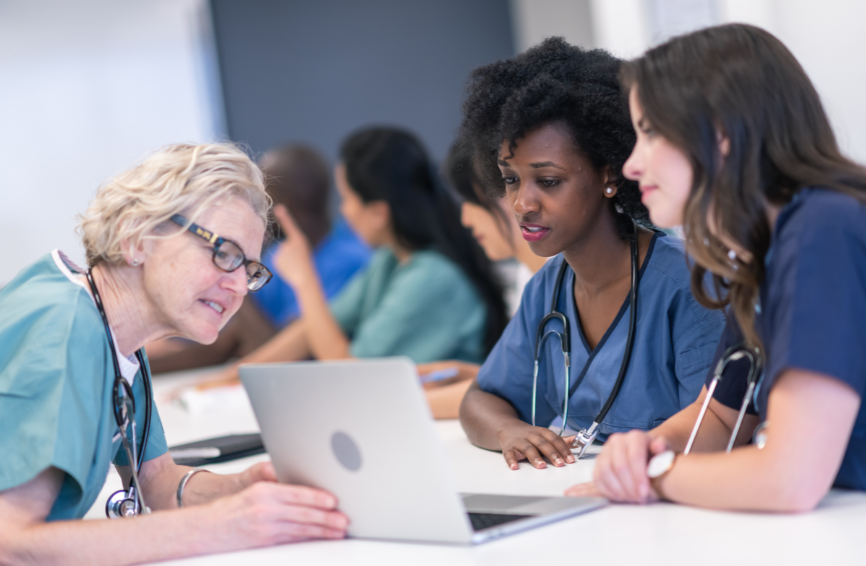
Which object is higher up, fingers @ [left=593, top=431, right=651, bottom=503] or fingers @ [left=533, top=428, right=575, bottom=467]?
fingers @ [left=593, top=431, right=651, bottom=503]

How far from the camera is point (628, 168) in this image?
1049 mm

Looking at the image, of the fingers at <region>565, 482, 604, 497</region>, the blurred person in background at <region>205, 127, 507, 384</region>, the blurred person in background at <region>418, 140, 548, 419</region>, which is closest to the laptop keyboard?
the fingers at <region>565, 482, 604, 497</region>

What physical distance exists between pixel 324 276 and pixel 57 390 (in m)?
2.87

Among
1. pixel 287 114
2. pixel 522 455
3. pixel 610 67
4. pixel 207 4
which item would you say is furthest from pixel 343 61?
pixel 522 455

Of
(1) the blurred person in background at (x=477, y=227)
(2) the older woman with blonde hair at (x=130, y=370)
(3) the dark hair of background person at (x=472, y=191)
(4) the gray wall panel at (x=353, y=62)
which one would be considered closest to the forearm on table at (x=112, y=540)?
(2) the older woman with blonde hair at (x=130, y=370)

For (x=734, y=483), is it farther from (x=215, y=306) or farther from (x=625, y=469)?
(x=215, y=306)

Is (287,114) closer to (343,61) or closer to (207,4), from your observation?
(343,61)

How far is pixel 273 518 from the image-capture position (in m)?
1.00

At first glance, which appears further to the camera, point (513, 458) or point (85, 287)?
point (513, 458)

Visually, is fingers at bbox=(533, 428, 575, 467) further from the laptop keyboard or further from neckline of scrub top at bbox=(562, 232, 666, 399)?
the laptop keyboard

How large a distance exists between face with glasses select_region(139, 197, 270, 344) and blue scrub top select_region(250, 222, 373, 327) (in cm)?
259

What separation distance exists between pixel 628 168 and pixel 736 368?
31 cm

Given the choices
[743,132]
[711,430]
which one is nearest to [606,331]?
[711,430]

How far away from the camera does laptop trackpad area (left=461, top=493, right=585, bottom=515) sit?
1029 mm
